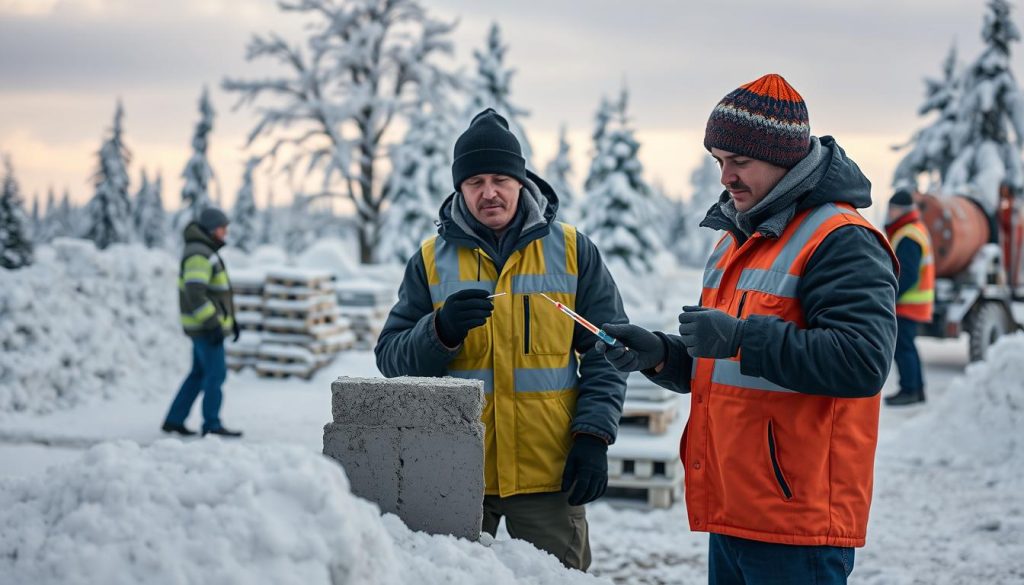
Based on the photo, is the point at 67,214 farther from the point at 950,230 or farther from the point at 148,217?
the point at 950,230

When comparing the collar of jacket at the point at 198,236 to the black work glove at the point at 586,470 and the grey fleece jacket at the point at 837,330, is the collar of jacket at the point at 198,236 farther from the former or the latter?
the grey fleece jacket at the point at 837,330

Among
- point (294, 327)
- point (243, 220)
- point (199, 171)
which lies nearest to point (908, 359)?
point (294, 327)

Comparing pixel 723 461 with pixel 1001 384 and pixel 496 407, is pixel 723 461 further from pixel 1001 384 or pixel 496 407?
pixel 1001 384

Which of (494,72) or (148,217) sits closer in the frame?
(494,72)

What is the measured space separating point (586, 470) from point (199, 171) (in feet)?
141

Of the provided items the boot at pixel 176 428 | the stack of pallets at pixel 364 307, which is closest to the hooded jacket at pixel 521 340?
the boot at pixel 176 428

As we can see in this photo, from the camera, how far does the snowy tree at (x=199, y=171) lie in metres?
43.2

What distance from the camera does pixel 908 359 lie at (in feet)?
36.3

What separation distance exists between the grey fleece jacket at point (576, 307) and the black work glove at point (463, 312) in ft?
0.41

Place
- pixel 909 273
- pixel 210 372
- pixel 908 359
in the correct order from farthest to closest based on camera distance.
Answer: pixel 908 359, pixel 909 273, pixel 210 372

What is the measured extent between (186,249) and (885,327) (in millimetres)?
8058

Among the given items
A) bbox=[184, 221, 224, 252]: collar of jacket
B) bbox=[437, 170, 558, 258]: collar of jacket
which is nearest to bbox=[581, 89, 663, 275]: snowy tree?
bbox=[184, 221, 224, 252]: collar of jacket

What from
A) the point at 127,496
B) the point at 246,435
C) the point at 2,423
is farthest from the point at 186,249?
the point at 127,496

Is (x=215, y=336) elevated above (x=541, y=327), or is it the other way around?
(x=541, y=327)
